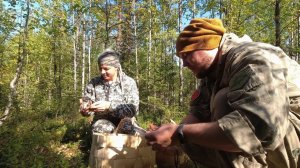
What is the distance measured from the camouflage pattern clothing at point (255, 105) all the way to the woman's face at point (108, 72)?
2.47m

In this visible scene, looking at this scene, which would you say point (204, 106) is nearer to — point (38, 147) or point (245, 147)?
point (245, 147)

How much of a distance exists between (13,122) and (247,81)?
12.5 feet

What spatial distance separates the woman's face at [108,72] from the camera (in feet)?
14.1

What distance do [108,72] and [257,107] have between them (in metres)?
2.99

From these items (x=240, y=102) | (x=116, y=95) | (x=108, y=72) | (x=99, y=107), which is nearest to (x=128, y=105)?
(x=116, y=95)

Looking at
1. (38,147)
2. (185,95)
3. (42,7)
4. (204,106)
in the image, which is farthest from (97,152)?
(185,95)

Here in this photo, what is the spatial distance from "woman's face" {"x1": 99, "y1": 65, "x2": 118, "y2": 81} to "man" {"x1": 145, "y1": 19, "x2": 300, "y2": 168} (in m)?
2.30

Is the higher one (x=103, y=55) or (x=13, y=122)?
(x=103, y=55)

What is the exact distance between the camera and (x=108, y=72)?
14.3 feet

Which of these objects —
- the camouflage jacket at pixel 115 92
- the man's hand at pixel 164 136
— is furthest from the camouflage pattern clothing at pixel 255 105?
the camouflage jacket at pixel 115 92

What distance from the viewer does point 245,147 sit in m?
1.61

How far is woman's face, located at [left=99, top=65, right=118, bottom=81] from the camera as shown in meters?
4.31

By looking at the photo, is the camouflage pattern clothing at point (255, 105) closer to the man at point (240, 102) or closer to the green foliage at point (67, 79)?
the man at point (240, 102)

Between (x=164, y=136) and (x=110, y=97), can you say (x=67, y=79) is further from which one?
(x=164, y=136)
